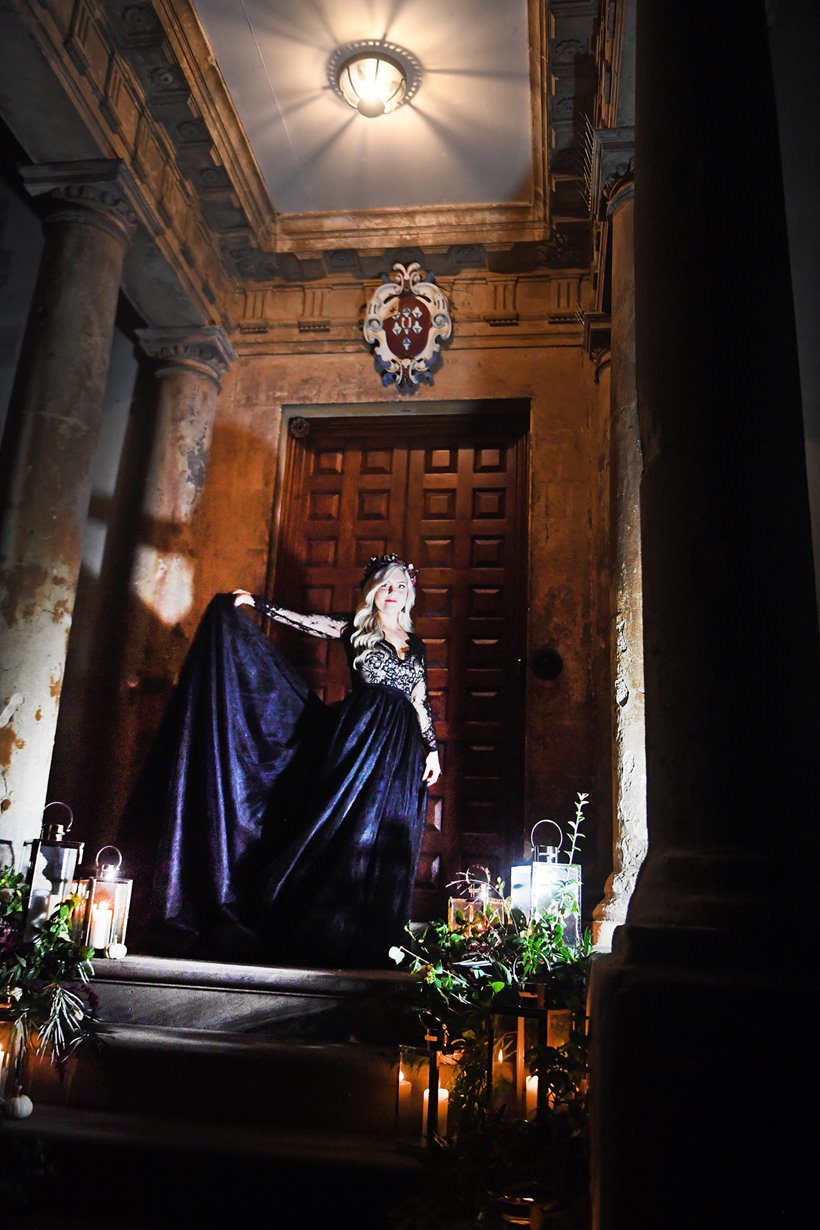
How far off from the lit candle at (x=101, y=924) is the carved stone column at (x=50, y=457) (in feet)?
3.07

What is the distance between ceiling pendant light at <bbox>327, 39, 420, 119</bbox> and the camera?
6207mm

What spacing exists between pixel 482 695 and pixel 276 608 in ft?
7.24

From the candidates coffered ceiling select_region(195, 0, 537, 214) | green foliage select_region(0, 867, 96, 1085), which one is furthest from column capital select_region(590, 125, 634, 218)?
green foliage select_region(0, 867, 96, 1085)

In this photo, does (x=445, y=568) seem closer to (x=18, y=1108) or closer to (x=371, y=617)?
(x=371, y=617)

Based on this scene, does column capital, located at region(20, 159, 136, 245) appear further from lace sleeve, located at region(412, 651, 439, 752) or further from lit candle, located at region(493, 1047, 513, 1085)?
lit candle, located at region(493, 1047, 513, 1085)

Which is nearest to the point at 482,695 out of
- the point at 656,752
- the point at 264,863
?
the point at 264,863

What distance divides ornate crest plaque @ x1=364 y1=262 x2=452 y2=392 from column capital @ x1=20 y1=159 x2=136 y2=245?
2.24m

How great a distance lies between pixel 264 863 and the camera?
463cm

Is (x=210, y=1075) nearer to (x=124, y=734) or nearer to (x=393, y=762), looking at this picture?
(x=393, y=762)

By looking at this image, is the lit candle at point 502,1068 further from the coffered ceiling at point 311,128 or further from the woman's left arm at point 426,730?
the coffered ceiling at point 311,128

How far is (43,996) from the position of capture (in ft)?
10.2

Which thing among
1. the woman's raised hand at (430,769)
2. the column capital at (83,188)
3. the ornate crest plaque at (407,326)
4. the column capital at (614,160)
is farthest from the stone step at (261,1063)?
the ornate crest plaque at (407,326)

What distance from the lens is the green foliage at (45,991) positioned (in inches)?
120

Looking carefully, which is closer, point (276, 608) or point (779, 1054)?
point (779, 1054)
